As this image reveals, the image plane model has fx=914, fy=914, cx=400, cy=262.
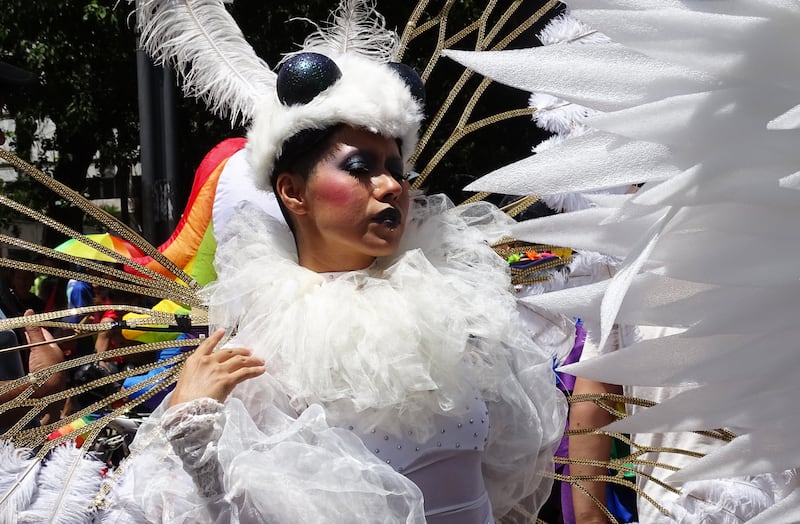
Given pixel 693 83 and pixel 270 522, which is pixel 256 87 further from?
pixel 693 83

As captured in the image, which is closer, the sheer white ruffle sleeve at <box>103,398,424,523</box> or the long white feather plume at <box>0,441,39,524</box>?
the sheer white ruffle sleeve at <box>103,398,424,523</box>

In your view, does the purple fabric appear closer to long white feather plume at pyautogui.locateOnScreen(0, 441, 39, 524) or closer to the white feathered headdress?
the white feathered headdress

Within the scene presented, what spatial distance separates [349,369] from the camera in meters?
1.68

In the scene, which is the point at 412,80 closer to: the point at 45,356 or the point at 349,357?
the point at 349,357

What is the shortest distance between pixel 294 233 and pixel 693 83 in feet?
4.24

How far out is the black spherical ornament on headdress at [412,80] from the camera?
196 cm

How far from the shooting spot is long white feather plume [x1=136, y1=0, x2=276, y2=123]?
224 cm

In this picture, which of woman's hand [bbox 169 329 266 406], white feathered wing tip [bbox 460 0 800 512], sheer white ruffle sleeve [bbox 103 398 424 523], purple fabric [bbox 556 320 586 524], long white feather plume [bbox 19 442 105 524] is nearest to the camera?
white feathered wing tip [bbox 460 0 800 512]

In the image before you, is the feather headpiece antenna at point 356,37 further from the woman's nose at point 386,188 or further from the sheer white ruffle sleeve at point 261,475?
the sheer white ruffle sleeve at point 261,475

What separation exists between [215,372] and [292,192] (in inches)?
18.0

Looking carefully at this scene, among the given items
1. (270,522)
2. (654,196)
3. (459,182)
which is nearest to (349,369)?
(270,522)

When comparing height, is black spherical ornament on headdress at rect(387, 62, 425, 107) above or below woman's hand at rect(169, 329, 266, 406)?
above

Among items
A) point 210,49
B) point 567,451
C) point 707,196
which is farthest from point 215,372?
point 567,451

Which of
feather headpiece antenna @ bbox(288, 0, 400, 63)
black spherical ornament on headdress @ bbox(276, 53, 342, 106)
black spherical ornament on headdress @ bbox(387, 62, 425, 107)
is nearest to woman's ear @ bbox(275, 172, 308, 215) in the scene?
black spherical ornament on headdress @ bbox(276, 53, 342, 106)
